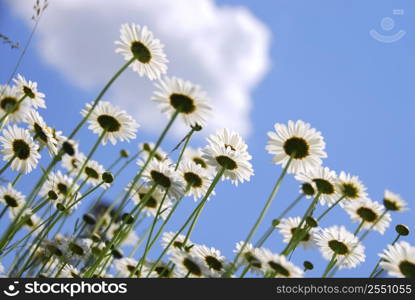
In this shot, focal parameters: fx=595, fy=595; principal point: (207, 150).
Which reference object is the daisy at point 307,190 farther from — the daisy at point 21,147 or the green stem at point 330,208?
the daisy at point 21,147

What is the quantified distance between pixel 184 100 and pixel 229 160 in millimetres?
530

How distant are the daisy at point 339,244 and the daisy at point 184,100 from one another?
3.04 feet

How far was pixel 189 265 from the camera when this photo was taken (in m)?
2.61

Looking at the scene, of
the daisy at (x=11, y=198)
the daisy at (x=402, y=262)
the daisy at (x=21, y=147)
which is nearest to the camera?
the daisy at (x=402, y=262)

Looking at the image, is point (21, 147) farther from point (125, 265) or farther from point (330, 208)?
point (330, 208)

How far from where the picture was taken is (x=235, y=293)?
2.19 metres

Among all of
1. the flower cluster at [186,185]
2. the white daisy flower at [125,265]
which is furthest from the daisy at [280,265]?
the white daisy flower at [125,265]

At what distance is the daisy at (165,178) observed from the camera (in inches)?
116

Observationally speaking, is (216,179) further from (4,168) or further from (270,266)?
(4,168)

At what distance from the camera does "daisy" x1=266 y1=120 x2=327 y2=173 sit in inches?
112

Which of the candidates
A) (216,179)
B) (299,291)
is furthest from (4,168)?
(299,291)

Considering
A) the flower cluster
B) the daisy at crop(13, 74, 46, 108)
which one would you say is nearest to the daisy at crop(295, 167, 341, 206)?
the flower cluster

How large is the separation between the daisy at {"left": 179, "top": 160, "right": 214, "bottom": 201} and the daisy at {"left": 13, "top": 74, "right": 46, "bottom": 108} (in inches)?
37.2

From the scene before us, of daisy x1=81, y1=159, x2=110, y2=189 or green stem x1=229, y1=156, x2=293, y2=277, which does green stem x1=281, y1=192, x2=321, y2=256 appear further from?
daisy x1=81, y1=159, x2=110, y2=189
